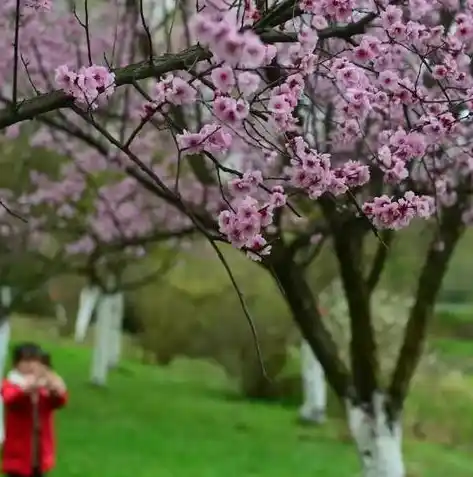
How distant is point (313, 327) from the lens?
618cm

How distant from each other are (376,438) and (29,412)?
6.89 feet

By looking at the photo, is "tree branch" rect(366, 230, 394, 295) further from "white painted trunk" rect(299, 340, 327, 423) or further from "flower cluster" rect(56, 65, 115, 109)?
"white painted trunk" rect(299, 340, 327, 423)

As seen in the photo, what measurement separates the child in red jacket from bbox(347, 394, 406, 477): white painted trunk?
70.6 inches

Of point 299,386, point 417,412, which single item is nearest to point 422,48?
point 417,412

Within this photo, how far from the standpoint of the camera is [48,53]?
7914 millimetres

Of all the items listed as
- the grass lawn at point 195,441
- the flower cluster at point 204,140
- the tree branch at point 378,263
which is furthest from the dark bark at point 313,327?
the grass lawn at point 195,441

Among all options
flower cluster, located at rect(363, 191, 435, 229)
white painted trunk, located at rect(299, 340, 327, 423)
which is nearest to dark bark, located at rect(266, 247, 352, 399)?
flower cluster, located at rect(363, 191, 435, 229)

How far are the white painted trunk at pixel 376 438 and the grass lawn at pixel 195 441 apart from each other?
3.23 m

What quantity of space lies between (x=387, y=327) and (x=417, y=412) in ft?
5.88

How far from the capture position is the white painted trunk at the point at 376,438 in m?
6.20

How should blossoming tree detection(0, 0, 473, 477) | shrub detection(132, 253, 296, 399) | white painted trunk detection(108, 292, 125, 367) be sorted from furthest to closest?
1. white painted trunk detection(108, 292, 125, 367)
2. shrub detection(132, 253, 296, 399)
3. blossoming tree detection(0, 0, 473, 477)

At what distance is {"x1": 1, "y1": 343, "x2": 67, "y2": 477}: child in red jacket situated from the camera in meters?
5.90

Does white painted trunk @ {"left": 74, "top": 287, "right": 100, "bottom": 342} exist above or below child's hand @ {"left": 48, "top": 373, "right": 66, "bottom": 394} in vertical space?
above

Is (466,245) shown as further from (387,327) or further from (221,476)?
(221,476)
